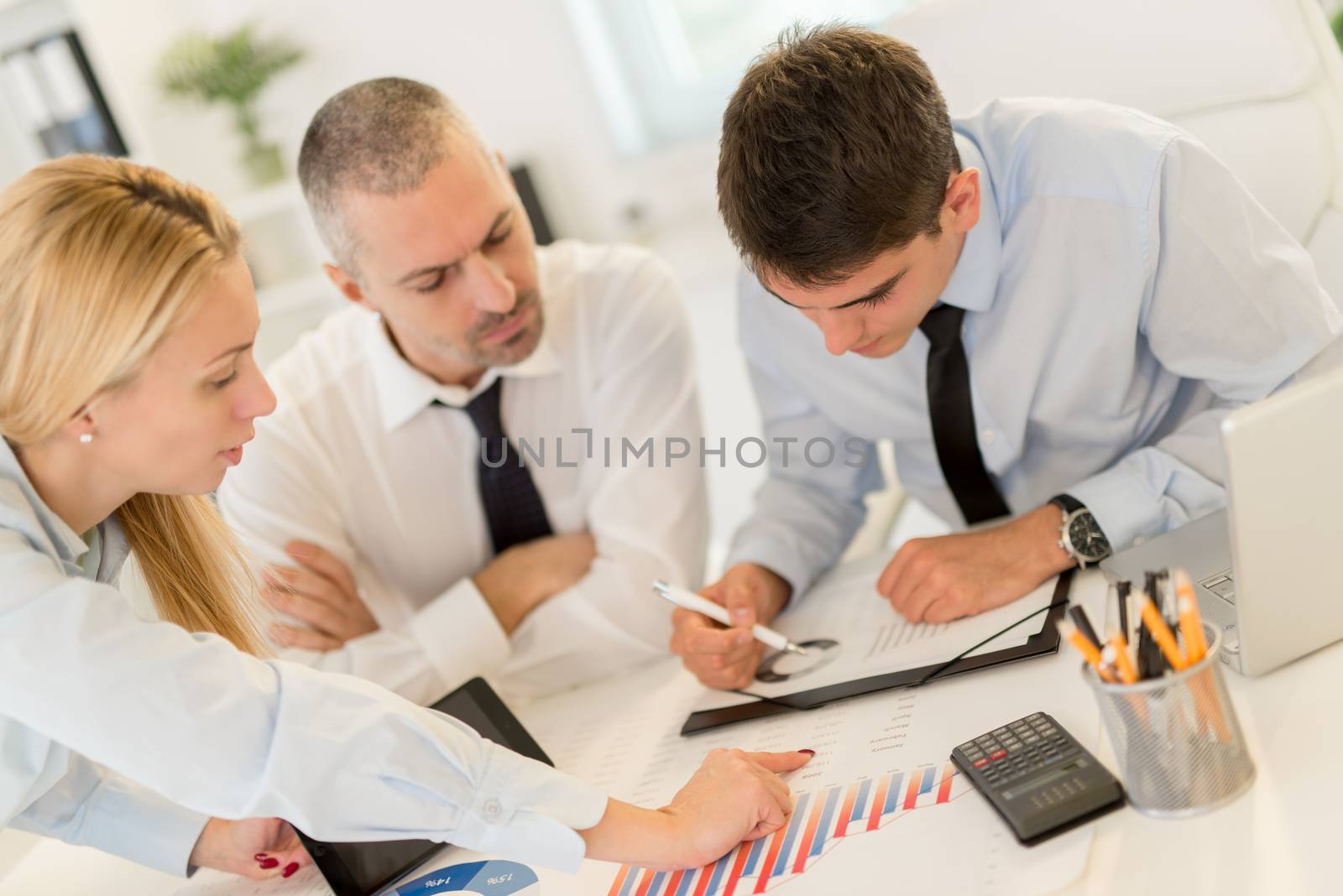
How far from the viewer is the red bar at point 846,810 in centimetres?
89

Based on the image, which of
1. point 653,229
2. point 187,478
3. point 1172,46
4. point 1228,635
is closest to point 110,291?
point 187,478

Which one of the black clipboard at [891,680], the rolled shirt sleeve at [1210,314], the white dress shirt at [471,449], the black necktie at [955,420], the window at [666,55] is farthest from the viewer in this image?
→ the window at [666,55]

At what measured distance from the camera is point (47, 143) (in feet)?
8.48

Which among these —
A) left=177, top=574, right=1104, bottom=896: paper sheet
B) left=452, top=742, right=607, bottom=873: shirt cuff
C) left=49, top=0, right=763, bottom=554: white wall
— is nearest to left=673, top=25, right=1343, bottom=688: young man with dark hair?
left=177, top=574, right=1104, bottom=896: paper sheet

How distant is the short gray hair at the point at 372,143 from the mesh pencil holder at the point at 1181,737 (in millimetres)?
1054

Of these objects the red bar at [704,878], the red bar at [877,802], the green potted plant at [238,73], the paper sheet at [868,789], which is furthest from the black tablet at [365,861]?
the green potted plant at [238,73]

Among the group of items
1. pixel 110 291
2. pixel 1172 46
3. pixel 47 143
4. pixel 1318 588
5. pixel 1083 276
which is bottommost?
pixel 1318 588

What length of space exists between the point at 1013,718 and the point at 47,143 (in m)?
2.55

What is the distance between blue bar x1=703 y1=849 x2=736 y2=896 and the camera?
34.4 inches

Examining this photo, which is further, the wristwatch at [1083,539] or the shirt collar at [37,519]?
the wristwatch at [1083,539]

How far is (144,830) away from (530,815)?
46 centimetres

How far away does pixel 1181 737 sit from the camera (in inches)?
29.6

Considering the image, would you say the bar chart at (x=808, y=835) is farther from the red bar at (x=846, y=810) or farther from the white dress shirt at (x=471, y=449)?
the white dress shirt at (x=471, y=449)

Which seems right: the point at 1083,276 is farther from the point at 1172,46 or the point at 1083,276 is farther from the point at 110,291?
the point at 110,291
